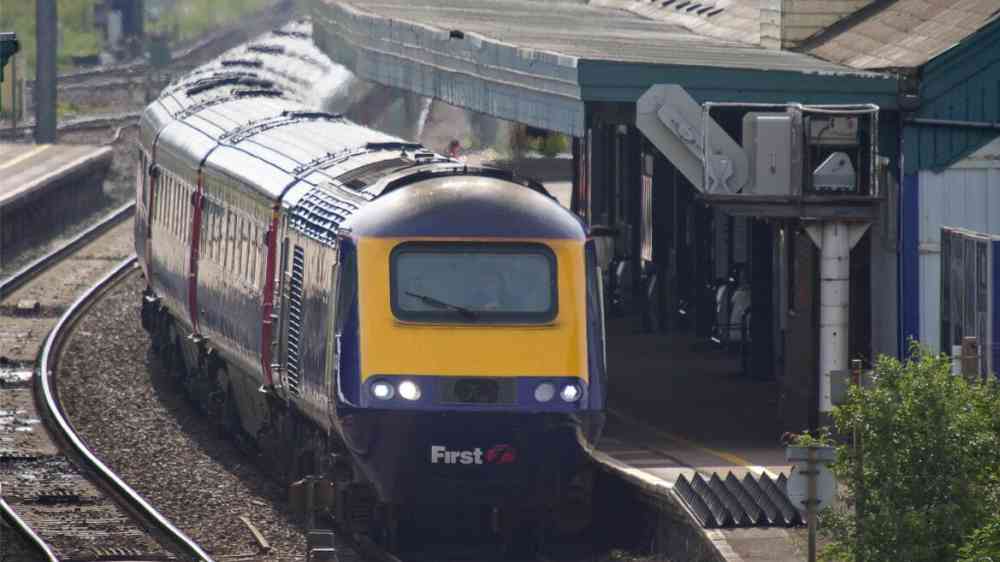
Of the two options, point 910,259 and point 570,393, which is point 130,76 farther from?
point 570,393

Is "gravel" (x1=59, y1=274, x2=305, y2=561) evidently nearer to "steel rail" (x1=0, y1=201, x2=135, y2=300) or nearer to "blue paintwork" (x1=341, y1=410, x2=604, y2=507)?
"blue paintwork" (x1=341, y1=410, x2=604, y2=507)

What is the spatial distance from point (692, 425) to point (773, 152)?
3.13 m

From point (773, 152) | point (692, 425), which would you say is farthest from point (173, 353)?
point (773, 152)

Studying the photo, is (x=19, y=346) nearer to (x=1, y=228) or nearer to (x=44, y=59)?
(x=1, y=228)

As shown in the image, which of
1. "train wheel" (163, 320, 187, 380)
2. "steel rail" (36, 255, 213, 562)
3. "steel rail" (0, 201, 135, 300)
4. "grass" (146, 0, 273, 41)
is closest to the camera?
"steel rail" (36, 255, 213, 562)

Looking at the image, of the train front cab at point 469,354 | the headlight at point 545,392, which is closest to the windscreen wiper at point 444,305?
the train front cab at point 469,354

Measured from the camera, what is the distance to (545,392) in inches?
652

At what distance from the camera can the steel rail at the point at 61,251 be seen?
3488cm

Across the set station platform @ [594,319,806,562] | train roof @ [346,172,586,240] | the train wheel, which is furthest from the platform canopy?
the train wheel

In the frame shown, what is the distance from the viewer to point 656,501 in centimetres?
1745

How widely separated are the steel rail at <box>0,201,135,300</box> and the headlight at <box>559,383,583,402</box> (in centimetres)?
1890

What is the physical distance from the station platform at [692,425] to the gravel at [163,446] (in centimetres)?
300

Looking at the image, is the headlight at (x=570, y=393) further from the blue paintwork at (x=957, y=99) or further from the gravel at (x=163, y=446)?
the blue paintwork at (x=957, y=99)

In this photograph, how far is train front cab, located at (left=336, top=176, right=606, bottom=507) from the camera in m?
16.5
